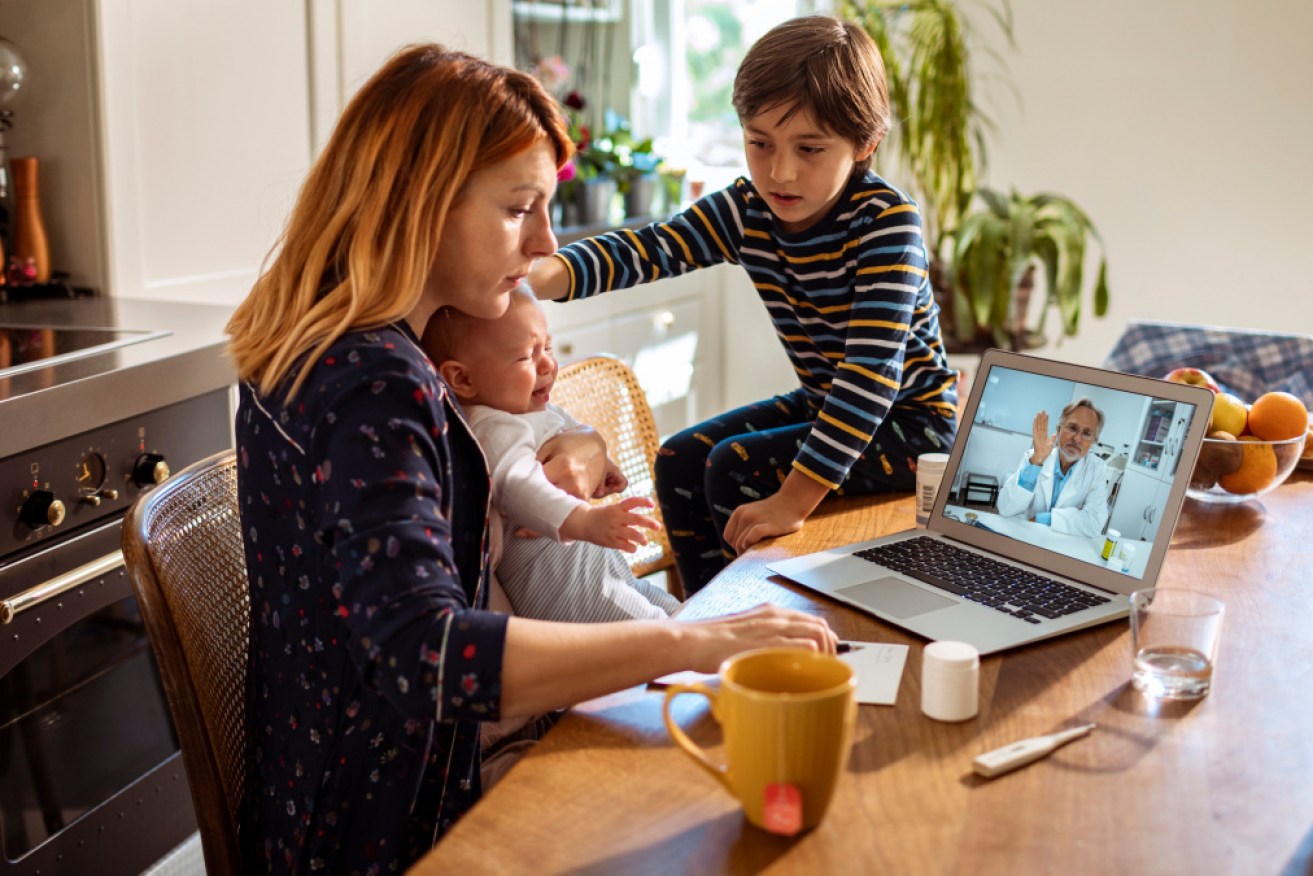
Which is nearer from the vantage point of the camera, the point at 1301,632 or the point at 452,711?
the point at 452,711

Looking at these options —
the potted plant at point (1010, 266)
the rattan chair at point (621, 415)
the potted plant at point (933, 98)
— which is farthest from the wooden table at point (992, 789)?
the potted plant at point (933, 98)

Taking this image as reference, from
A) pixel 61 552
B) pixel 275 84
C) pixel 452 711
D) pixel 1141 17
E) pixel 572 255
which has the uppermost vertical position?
pixel 1141 17

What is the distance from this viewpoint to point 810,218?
5.93 ft

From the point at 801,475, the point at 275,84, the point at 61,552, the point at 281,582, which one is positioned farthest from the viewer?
the point at 275,84

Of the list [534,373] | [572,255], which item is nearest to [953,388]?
[572,255]

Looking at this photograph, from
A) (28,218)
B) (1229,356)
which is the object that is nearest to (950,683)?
(1229,356)

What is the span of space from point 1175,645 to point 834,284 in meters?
0.82

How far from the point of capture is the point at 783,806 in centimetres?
81

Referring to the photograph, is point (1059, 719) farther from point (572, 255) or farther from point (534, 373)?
point (572, 255)

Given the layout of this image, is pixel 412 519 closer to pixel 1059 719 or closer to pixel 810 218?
pixel 1059 719

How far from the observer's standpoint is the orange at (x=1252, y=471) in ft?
5.18

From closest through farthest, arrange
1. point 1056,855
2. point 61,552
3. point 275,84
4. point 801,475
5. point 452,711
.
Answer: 1. point 1056,855
2. point 452,711
3. point 801,475
4. point 61,552
5. point 275,84

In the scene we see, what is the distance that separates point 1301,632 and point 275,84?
2237 millimetres

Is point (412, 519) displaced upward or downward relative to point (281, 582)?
upward
